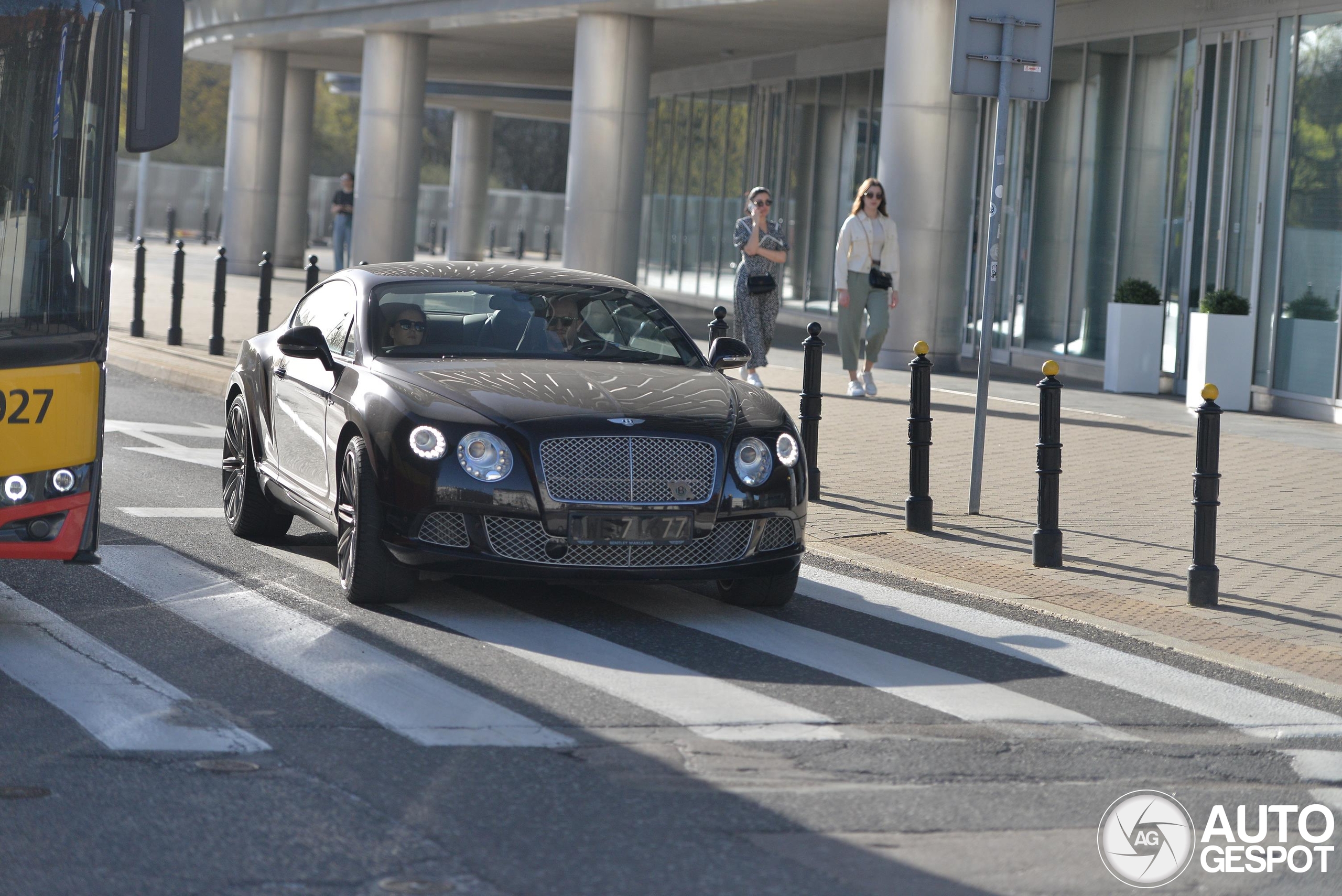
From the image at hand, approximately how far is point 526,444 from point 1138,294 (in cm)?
1297

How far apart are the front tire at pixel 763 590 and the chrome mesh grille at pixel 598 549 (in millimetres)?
416

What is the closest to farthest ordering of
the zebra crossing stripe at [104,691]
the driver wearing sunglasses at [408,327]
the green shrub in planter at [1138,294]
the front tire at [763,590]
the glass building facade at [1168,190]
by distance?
the zebra crossing stripe at [104,691]
the front tire at [763,590]
the driver wearing sunglasses at [408,327]
the glass building facade at [1168,190]
the green shrub in planter at [1138,294]

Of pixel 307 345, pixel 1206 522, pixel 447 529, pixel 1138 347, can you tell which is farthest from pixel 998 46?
pixel 1138 347

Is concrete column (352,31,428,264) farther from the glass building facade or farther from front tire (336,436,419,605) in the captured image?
front tire (336,436,419,605)

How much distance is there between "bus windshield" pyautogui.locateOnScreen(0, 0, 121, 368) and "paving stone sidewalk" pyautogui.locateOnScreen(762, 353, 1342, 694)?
4.17 metres

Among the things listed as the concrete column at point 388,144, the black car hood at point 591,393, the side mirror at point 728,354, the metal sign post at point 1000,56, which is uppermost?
the concrete column at point 388,144

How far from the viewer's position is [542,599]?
804cm

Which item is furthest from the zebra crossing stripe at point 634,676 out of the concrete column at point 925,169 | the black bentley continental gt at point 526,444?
the concrete column at point 925,169

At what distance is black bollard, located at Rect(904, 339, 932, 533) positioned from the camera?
32.7 ft

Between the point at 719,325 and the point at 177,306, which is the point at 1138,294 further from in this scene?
the point at 177,306

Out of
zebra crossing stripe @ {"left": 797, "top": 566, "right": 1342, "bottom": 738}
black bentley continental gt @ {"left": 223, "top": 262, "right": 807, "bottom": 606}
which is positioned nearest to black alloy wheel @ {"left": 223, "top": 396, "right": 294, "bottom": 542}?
black bentley continental gt @ {"left": 223, "top": 262, "right": 807, "bottom": 606}

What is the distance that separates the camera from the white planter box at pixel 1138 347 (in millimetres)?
18938

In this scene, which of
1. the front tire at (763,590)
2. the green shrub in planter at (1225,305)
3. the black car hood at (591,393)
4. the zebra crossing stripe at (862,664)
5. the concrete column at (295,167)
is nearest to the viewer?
the zebra crossing stripe at (862,664)

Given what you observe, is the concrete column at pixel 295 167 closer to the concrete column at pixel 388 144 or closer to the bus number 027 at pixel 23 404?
the concrete column at pixel 388 144
